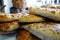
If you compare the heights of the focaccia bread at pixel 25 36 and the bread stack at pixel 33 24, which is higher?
the bread stack at pixel 33 24

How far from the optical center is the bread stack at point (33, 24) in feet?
1.89

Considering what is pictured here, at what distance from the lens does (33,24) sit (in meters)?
0.64

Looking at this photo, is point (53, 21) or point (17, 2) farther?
point (17, 2)

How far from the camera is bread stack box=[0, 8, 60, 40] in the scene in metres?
0.58

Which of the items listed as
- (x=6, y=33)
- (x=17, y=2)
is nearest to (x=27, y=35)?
(x=6, y=33)

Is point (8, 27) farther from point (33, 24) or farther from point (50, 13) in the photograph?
point (50, 13)

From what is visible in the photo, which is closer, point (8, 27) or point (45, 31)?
point (45, 31)

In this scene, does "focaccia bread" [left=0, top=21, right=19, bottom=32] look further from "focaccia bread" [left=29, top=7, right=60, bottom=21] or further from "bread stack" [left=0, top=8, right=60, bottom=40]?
"focaccia bread" [left=29, top=7, right=60, bottom=21]

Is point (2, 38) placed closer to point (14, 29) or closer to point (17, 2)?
point (14, 29)

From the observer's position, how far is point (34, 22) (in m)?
0.68

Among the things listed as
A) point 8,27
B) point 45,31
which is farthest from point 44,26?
point 8,27

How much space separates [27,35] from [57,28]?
0.53 feet

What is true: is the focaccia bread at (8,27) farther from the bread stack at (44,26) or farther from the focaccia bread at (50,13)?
the focaccia bread at (50,13)

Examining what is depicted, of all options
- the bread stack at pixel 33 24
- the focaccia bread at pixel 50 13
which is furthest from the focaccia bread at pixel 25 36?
the focaccia bread at pixel 50 13
